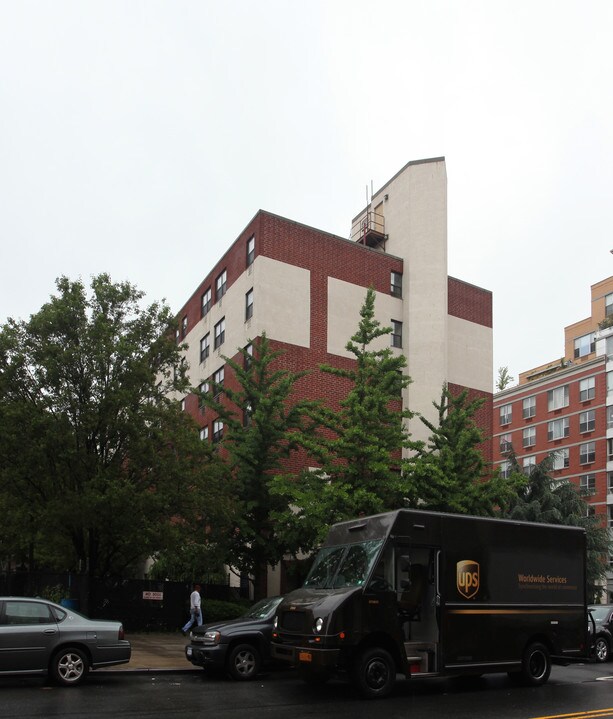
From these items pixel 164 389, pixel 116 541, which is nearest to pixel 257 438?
pixel 164 389

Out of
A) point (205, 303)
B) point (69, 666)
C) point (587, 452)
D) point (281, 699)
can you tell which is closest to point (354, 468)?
point (281, 699)

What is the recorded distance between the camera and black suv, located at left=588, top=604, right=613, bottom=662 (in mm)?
20375

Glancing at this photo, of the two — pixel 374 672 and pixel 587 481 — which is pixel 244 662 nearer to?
pixel 374 672

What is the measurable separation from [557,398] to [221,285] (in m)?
35.1

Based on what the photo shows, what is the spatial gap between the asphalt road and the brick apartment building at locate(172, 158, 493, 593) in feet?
59.9

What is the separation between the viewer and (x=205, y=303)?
1703 inches

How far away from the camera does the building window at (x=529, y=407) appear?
2657 inches

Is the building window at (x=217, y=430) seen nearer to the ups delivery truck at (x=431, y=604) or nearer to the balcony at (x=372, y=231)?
the balcony at (x=372, y=231)

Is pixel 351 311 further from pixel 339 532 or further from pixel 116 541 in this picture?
pixel 339 532

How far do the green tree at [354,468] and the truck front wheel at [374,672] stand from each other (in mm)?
9790

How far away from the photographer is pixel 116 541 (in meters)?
24.8

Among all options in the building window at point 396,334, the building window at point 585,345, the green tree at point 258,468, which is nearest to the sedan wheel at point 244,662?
the green tree at point 258,468

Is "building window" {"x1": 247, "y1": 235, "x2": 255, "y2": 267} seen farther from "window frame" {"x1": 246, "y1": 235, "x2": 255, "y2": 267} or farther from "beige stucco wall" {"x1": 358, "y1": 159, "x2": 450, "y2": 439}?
"beige stucco wall" {"x1": 358, "y1": 159, "x2": 450, "y2": 439}

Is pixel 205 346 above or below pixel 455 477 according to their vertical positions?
above
